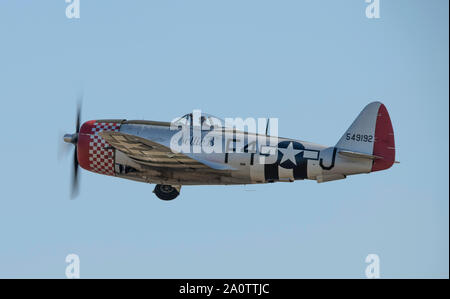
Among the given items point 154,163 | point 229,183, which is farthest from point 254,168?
point 154,163

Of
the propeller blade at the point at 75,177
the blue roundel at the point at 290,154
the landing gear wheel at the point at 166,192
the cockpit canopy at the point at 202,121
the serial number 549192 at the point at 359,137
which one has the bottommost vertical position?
the landing gear wheel at the point at 166,192

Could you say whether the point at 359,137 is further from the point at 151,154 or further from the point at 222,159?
the point at 151,154

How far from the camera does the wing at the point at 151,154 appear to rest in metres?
23.8

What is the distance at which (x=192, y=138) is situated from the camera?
977 inches

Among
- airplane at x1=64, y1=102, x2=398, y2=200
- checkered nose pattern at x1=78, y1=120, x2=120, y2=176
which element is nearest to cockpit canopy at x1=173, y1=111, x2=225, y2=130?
airplane at x1=64, y1=102, x2=398, y2=200

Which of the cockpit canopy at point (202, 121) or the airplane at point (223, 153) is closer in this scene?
the airplane at point (223, 153)

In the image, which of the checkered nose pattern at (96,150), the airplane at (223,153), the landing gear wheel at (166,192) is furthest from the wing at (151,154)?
the landing gear wheel at (166,192)

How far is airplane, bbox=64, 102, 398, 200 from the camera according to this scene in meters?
23.8

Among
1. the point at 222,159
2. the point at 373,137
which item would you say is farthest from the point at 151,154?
the point at 373,137

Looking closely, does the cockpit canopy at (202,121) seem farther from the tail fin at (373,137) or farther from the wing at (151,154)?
the tail fin at (373,137)

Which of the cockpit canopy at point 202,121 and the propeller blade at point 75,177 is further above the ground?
the cockpit canopy at point 202,121

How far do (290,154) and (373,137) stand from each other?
2082mm

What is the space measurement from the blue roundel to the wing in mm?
1339

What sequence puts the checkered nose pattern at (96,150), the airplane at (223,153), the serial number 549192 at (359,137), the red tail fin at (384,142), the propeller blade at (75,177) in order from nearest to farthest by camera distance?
1. the red tail fin at (384,142)
2. the airplane at (223,153)
3. the serial number 549192 at (359,137)
4. the checkered nose pattern at (96,150)
5. the propeller blade at (75,177)
